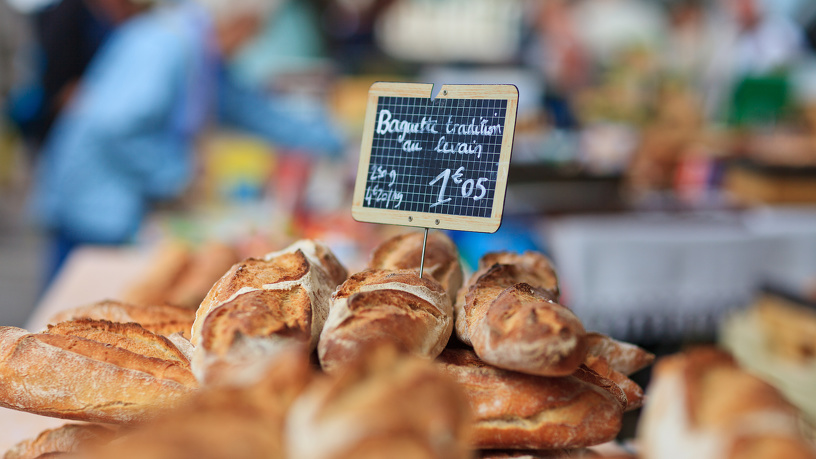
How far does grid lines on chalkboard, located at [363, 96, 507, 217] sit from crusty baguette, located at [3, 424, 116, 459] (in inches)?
24.6

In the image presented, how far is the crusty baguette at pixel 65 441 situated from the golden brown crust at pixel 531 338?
0.67 m

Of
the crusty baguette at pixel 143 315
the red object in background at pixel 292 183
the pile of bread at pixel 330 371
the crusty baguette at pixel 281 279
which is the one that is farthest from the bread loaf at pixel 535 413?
the red object in background at pixel 292 183

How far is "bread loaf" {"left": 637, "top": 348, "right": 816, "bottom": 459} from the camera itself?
79 centimetres

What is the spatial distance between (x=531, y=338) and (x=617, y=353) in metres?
0.47

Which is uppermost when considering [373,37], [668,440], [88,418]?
[373,37]

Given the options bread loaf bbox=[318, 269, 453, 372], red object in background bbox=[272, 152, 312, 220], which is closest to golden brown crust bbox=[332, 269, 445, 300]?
bread loaf bbox=[318, 269, 453, 372]

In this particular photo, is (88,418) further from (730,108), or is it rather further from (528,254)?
(730,108)

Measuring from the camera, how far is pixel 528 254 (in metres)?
1.45

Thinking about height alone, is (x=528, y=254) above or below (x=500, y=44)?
below

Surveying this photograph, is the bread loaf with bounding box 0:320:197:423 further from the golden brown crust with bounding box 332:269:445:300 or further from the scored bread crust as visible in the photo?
the golden brown crust with bounding box 332:269:445:300

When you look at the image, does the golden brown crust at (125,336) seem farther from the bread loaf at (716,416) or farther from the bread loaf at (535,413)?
the bread loaf at (716,416)

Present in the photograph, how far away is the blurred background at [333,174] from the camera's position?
359 centimetres

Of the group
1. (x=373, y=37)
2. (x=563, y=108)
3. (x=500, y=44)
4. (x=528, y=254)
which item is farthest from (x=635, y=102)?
(x=528, y=254)

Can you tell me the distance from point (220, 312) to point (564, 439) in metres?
0.57
